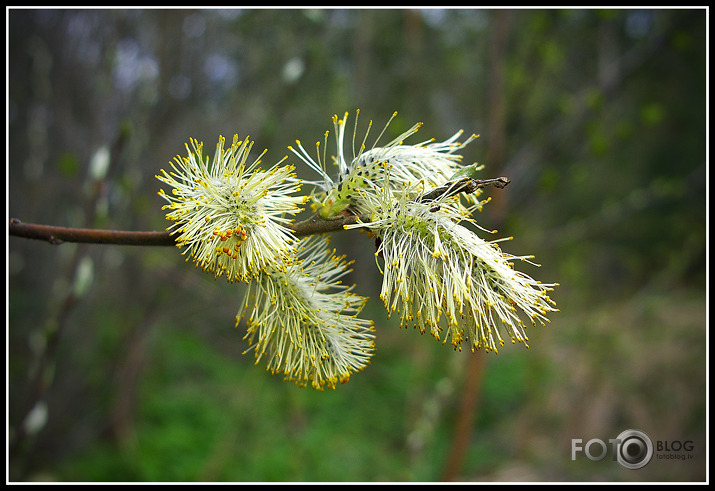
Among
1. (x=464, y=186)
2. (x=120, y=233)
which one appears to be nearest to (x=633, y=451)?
(x=464, y=186)

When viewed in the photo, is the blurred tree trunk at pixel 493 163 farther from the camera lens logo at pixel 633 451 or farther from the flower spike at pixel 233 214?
the flower spike at pixel 233 214

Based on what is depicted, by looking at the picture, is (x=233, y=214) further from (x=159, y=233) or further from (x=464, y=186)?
(x=464, y=186)

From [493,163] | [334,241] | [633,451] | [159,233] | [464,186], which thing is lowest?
[633,451]

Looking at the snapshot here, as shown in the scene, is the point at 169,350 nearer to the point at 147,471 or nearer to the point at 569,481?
the point at 147,471

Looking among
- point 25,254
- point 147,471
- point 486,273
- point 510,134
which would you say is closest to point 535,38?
point 510,134

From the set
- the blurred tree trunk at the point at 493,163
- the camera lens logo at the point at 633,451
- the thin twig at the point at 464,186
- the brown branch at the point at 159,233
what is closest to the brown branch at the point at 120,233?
the brown branch at the point at 159,233

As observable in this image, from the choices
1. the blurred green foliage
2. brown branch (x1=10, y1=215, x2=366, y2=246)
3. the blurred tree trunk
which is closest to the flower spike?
brown branch (x1=10, y1=215, x2=366, y2=246)
